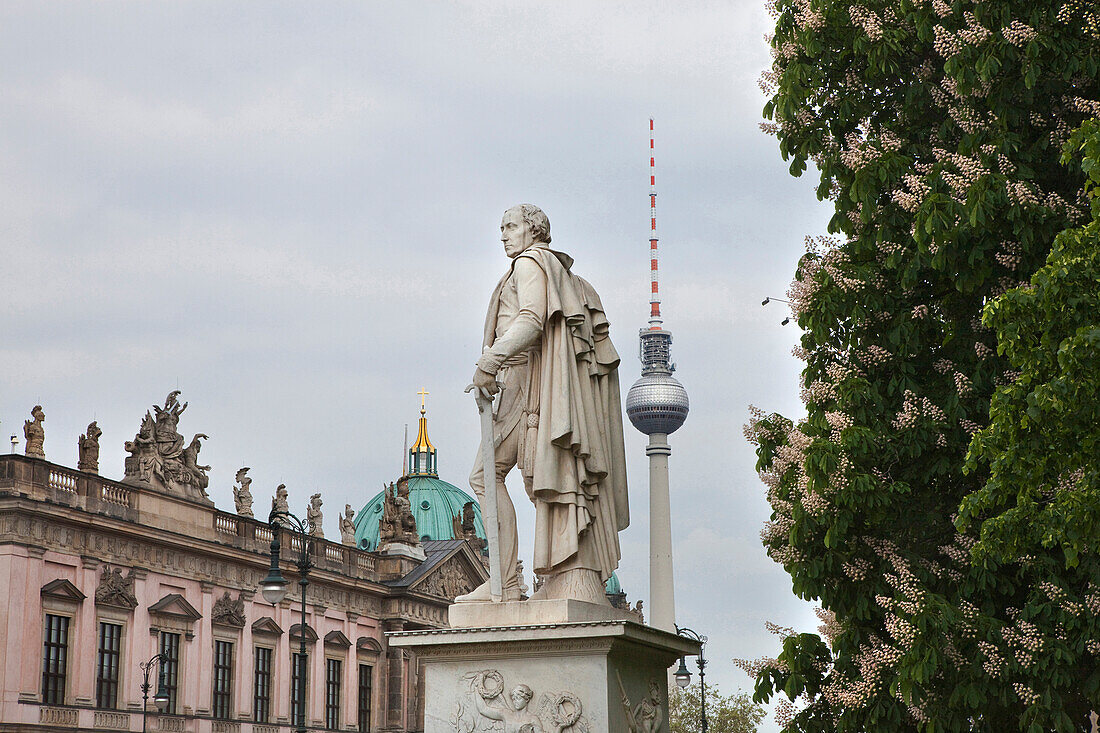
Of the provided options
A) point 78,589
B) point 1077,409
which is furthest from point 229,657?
point 1077,409

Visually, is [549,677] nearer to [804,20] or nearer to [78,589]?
[804,20]

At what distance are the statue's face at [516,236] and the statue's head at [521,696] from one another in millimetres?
2617

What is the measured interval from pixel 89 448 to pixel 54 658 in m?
6.14

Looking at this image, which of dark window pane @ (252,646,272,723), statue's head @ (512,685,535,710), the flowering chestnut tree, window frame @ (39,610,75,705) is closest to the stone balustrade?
window frame @ (39,610,75,705)

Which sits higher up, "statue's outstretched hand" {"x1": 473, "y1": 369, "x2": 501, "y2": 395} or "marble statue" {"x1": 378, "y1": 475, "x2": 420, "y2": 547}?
"marble statue" {"x1": 378, "y1": 475, "x2": 420, "y2": 547}

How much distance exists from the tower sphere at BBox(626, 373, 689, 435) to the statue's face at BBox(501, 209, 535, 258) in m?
101

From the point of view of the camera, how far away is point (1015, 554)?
11516 millimetres

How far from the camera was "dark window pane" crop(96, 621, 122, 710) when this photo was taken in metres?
40.0

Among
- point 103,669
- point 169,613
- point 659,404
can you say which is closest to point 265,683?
point 169,613

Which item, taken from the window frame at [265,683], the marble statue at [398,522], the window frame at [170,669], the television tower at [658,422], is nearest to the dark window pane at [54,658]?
the window frame at [170,669]

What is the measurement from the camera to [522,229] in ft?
28.5

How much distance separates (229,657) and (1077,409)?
40.6 meters

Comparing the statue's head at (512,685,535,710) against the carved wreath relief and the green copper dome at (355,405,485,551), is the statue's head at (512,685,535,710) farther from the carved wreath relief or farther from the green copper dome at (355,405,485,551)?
the green copper dome at (355,405,485,551)

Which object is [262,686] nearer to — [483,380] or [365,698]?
[365,698]
